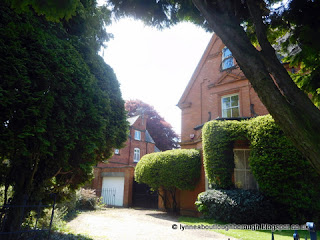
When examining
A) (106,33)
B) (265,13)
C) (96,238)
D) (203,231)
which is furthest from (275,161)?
(106,33)

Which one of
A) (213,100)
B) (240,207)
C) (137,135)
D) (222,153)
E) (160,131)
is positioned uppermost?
(160,131)

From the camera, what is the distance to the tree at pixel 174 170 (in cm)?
1199

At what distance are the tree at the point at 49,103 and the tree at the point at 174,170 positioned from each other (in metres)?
6.27

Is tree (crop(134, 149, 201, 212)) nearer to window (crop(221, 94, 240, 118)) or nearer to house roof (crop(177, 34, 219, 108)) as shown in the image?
window (crop(221, 94, 240, 118))

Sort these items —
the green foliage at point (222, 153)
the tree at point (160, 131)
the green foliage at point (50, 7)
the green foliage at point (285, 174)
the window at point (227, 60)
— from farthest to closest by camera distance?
the tree at point (160, 131) < the window at point (227, 60) < the green foliage at point (222, 153) < the green foliage at point (285, 174) < the green foliage at point (50, 7)

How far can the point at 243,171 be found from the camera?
429 inches

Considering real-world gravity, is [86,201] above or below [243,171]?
below

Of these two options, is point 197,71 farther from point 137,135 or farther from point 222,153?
point 137,135

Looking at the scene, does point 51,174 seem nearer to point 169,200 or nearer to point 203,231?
point 203,231

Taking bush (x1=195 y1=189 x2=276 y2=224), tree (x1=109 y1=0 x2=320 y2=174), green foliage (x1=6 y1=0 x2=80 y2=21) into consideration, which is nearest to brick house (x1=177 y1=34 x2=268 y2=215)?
bush (x1=195 y1=189 x2=276 y2=224)

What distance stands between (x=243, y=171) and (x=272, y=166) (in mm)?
2234

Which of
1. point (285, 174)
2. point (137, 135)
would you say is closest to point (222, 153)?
point (285, 174)

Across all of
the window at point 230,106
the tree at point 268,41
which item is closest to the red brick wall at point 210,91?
the window at point 230,106

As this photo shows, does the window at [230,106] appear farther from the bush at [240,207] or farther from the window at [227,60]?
the bush at [240,207]
